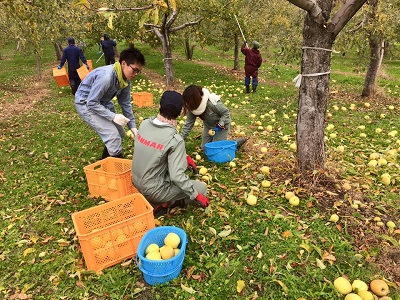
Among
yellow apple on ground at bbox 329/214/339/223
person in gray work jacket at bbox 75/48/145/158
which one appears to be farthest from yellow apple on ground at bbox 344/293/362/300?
person in gray work jacket at bbox 75/48/145/158

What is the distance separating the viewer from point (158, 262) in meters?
2.95

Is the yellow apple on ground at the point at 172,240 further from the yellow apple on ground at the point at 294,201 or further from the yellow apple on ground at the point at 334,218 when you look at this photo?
the yellow apple on ground at the point at 334,218

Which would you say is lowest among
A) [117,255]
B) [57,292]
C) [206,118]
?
[57,292]

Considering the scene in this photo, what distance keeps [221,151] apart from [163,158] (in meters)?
1.92

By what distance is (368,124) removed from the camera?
7699 millimetres

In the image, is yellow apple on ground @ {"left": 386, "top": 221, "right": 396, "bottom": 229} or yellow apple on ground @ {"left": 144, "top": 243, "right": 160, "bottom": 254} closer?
yellow apple on ground @ {"left": 144, "top": 243, "right": 160, "bottom": 254}

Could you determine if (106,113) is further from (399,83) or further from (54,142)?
(399,83)

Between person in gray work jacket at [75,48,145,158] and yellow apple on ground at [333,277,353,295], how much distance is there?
352 centimetres

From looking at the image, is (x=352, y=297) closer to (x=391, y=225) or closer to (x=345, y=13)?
(x=391, y=225)

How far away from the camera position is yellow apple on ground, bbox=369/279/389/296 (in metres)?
2.93

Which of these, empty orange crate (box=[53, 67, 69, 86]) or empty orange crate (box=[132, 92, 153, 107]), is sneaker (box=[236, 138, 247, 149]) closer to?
empty orange crate (box=[132, 92, 153, 107])

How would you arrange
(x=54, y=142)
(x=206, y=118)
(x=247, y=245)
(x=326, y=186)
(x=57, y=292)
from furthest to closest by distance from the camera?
(x=54, y=142) → (x=206, y=118) → (x=326, y=186) → (x=247, y=245) → (x=57, y=292)

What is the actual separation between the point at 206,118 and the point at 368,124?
4703mm

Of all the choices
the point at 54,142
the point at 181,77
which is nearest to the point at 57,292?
the point at 54,142
